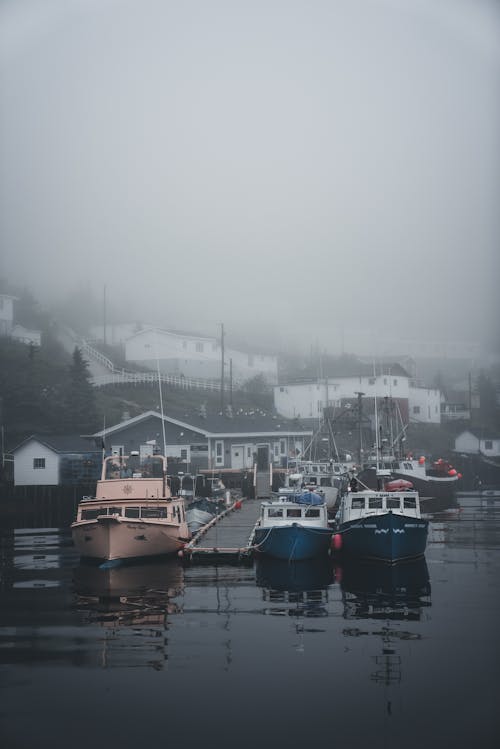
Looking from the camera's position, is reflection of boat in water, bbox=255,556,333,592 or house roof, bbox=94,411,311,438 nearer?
reflection of boat in water, bbox=255,556,333,592

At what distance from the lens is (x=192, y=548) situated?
3356 cm

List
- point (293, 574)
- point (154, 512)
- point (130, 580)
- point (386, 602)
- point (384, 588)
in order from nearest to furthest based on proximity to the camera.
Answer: point (386, 602) → point (384, 588) → point (130, 580) → point (293, 574) → point (154, 512)

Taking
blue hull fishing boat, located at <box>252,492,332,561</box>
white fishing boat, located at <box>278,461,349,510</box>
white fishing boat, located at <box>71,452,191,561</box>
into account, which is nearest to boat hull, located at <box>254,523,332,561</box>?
blue hull fishing boat, located at <box>252,492,332,561</box>

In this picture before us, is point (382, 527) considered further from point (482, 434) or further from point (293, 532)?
point (482, 434)

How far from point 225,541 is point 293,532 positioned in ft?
13.6

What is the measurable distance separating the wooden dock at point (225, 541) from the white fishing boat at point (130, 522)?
1103 mm

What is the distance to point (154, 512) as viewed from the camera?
113ft

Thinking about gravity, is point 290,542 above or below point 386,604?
above

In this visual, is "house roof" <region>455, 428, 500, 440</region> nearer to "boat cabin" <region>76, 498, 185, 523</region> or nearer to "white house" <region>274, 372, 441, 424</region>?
"white house" <region>274, 372, 441, 424</region>

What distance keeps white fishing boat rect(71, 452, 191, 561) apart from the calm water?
3.97 feet

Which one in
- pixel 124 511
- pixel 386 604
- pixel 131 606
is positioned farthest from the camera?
pixel 124 511

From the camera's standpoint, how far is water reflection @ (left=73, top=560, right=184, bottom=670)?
19672 millimetres

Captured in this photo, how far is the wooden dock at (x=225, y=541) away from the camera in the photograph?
109ft

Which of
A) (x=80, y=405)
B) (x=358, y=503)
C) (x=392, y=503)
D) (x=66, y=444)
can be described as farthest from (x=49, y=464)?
(x=392, y=503)
